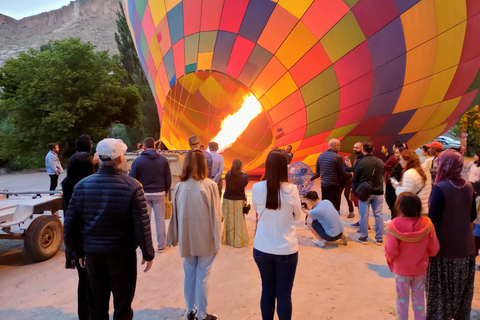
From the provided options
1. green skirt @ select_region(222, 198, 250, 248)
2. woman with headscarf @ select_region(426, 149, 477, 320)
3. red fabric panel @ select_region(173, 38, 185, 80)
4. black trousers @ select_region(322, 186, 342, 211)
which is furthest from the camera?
red fabric panel @ select_region(173, 38, 185, 80)

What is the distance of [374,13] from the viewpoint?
17.7 ft

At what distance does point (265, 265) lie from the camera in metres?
2.19

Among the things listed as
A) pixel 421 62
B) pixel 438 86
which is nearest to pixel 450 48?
pixel 421 62

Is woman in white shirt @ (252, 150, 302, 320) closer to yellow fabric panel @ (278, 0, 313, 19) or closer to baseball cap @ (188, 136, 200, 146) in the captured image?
baseball cap @ (188, 136, 200, 146)

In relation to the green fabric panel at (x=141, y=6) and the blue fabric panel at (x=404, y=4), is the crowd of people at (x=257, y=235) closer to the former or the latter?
the blue fabric panel at (x=404, y=4)

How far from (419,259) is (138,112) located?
22106 mm

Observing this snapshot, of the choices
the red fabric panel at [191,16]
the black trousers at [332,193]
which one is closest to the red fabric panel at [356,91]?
the black trousers at [332,193]

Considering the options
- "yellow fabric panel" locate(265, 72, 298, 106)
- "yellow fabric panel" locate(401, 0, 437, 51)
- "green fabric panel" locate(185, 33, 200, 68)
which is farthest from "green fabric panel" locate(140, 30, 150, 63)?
"yellow fabric panel" locate(401, 0, 437, 51)

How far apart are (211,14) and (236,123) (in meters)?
3.11

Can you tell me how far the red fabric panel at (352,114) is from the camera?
21.4 feet

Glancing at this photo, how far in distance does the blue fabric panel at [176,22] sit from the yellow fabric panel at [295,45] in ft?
6.19

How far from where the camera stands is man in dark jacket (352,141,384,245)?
4594mm

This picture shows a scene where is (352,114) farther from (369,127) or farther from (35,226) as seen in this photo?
(35,226)

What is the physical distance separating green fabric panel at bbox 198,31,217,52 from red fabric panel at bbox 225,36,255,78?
0.40 meters
